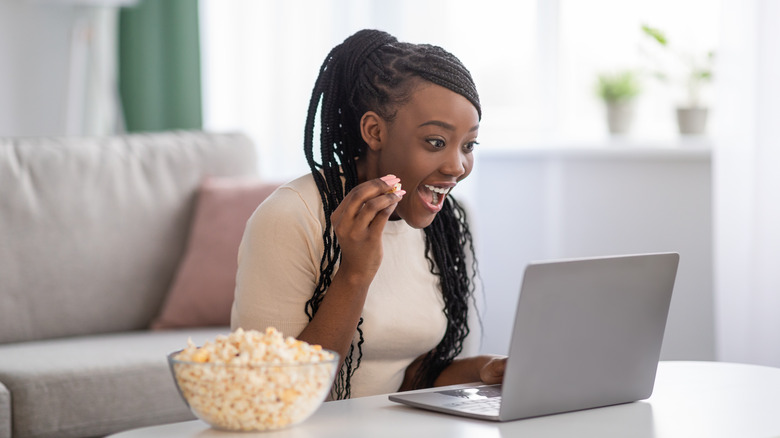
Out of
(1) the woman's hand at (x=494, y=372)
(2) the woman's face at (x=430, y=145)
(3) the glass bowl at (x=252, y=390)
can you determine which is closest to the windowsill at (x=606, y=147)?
(2) the woman's face at (x=430, y=145)

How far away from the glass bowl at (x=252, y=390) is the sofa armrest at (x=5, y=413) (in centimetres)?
117

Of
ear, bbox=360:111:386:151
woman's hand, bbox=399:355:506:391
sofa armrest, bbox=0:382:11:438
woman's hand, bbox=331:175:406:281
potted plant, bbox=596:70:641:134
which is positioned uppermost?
potted plant, bbox=596:70:641:134

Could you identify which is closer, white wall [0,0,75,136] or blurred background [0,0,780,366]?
blurred background [0,0,780,366]

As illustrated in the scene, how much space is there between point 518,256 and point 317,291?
6.12 feet

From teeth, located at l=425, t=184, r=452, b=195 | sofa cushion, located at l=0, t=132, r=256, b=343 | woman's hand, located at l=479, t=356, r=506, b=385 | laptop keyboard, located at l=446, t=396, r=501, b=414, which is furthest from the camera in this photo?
sofa cushion, located at l=0, t=132, r=256, b=343

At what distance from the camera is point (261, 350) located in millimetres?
904

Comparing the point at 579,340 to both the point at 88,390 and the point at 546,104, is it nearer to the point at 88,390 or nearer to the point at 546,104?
the point at 88,390

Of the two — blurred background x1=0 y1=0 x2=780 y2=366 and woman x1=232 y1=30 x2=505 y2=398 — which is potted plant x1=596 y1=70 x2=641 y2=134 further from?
woman x1=232 y1=30 x2=505 y2=398

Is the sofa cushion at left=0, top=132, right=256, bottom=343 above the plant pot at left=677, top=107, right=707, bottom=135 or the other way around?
the other way around

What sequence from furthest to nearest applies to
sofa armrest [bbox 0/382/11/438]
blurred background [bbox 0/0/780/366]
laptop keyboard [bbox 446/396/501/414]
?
blurred background [bbox 0/0/780/366] < sofa armrest [bbox 0/382/11/438] < laptop keyboard [bbox 446/396/501/414]

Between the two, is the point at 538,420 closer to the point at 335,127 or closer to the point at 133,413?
the point at 335,127

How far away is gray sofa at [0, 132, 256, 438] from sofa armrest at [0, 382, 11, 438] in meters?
0.09

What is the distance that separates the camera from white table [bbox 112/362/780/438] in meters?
0.96

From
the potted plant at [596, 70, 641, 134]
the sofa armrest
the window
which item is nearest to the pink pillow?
the sofa armrest
